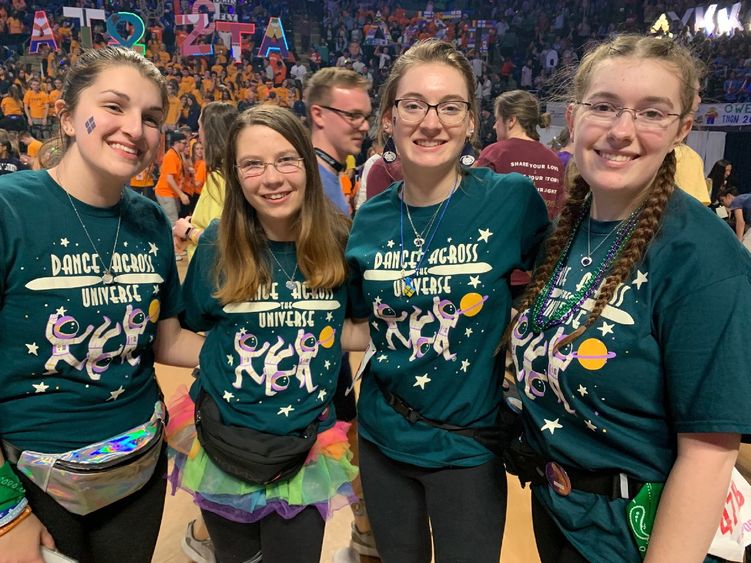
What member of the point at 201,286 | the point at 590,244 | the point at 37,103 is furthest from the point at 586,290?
the point at 37,103

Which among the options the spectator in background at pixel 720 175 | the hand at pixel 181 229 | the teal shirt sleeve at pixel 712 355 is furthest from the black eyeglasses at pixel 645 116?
the spectator in background at pixel 720 175

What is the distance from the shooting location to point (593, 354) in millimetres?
1025

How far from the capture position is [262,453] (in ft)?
4.57

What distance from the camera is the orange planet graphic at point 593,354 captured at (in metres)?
1.02

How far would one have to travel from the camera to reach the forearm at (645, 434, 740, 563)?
96 cm

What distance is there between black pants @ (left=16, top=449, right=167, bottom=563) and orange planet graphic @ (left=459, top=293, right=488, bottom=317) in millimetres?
881

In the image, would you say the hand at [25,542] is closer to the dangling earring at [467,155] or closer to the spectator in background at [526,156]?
the dangling earring at [467,155]

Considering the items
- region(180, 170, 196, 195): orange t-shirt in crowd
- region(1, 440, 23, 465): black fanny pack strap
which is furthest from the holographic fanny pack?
region(180, 170, 196, 195): orange t-shirt in crowd

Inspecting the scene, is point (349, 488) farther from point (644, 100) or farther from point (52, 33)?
point (52, 33)

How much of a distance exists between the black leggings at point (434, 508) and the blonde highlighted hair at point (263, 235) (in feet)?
1.63

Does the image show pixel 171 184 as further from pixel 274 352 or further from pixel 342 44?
pixel 342 44

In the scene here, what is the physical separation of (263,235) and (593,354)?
36.0 inches

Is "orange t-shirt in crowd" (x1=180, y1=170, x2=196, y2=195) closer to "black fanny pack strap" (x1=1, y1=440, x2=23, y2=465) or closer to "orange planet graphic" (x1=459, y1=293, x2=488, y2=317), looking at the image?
"black fanny pack strap" (x1=1, y1=440, x2=23, y2=465)

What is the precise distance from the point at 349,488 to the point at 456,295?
67 centimetres
